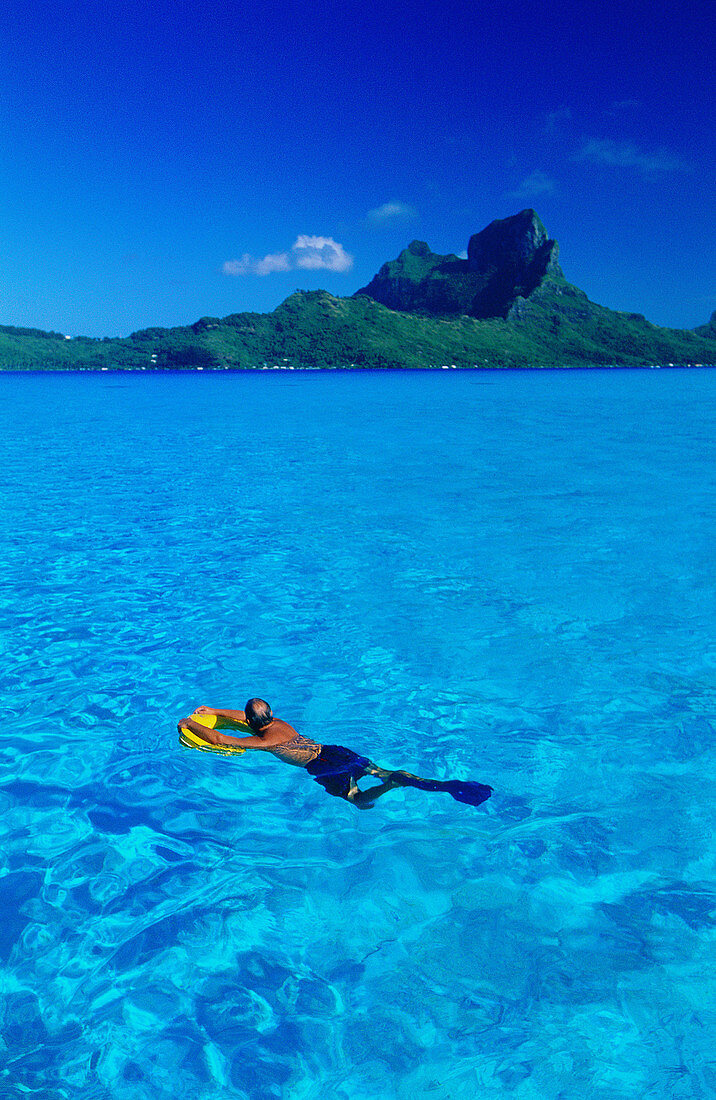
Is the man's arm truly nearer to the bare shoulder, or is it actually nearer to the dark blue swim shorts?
the bare shoulder

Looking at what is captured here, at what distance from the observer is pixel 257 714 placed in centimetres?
661

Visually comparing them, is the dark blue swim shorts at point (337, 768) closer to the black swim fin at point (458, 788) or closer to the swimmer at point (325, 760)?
the swimmer at point (325, 760)

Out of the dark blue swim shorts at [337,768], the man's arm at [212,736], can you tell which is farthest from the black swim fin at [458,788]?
the man's arm at [212,736]

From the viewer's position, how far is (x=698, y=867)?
5566 millimetres

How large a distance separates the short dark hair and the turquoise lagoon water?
63 cm

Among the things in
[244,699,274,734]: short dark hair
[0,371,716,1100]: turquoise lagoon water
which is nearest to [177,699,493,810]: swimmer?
[244,699,274,734]: short dark hair

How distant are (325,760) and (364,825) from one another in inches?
28.0

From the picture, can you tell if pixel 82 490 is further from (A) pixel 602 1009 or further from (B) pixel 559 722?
(A) pixel 602 1009

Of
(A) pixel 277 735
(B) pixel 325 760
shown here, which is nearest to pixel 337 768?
(B) pixel 325 760

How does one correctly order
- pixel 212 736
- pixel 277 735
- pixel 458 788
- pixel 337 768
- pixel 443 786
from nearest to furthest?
1. pixel 443 786
2. pixel 458 788
3. pixel 337 768
4. pixel 277 735
5. pixel 212 736

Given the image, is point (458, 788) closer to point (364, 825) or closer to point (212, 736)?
point (364, 825)

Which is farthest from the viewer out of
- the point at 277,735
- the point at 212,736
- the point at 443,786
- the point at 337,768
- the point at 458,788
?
the point at 212,736

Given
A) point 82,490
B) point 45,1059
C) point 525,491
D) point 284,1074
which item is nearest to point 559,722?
point 284,1074

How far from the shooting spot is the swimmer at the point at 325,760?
6.18 metres
